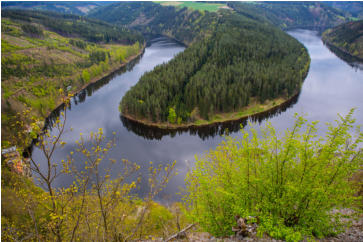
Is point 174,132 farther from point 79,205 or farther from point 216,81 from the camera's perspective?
point 79,205

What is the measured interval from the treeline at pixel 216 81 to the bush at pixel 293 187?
59.1 metres

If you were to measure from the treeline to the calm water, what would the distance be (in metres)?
6.93

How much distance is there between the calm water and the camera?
67000 millimetres

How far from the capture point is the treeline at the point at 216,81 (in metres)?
86.2

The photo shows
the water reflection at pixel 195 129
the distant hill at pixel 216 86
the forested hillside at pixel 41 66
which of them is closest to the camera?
the water reflection at pixel 195 129

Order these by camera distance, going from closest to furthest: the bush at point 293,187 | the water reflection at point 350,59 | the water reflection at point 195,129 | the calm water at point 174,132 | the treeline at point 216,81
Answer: the bush at point 293,187 < the calm water at point 174,132 < the water reflection at point 195,129 < the treeline at point 216,81 < the water reflection at point 350,59

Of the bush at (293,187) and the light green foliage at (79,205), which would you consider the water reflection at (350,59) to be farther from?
the light green foliage at (79,205)

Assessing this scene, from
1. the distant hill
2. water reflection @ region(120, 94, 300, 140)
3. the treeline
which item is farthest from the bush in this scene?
the distant hill

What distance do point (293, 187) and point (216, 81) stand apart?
293 feet

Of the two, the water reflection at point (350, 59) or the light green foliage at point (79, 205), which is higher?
the water reflection at point (350, 59)

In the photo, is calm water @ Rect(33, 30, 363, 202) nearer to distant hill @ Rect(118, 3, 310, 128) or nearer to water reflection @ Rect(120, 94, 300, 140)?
water reflection @ Rect(120, 94, 300, 140)

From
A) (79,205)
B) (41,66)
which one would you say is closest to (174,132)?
(79,205)

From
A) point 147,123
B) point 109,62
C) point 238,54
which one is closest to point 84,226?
point 147,123

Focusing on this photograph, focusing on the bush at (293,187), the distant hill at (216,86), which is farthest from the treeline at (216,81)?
the bush at (293,187)
